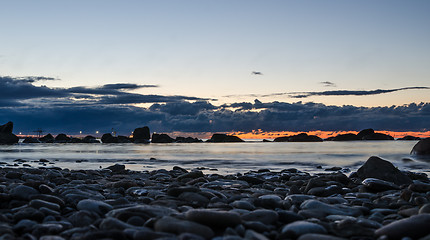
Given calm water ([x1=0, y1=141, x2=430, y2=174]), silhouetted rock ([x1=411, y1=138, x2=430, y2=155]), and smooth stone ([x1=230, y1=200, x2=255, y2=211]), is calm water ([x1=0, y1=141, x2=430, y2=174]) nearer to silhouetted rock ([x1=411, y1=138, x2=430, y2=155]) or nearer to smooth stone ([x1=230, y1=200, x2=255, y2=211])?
silhouetted rock ([x1=411, y1=138, x2=430, y2=155])

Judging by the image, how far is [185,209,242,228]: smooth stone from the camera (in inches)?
148

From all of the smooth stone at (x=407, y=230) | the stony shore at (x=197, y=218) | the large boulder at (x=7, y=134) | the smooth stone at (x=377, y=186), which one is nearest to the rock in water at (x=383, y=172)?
the smooth stone at (x=377, y=186)

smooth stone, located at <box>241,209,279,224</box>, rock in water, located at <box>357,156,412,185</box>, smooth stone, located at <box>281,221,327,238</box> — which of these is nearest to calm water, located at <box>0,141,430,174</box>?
rock in water, located at <box>357,156,412,185</box>

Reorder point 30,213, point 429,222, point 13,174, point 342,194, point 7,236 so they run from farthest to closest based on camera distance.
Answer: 1. point 13,174
2. point 342,194
3. point 30,213
4. point 429,222
5. point 7,236

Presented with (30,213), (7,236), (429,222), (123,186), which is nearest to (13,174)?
(123,186)

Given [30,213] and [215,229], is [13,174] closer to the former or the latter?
[30,213]

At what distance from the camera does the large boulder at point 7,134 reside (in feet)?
356

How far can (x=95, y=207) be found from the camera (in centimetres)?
485

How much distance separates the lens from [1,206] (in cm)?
519

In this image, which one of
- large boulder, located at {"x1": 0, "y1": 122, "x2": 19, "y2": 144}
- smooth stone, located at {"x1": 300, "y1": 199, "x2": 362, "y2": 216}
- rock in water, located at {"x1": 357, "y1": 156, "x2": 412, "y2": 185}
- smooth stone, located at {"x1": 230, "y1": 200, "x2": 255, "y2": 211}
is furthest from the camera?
large boulder, located at {"x1": 0, "y1": 122, "x2": 19, "y2": 144}

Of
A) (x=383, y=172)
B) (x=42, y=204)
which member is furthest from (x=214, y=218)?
(x=383, y=172)

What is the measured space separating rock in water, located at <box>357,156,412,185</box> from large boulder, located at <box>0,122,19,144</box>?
118m

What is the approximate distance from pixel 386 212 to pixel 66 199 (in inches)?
183

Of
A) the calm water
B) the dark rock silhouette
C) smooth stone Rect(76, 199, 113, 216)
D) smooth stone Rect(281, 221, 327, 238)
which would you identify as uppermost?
smooth stone Rect(281, 221, 327, 238)
